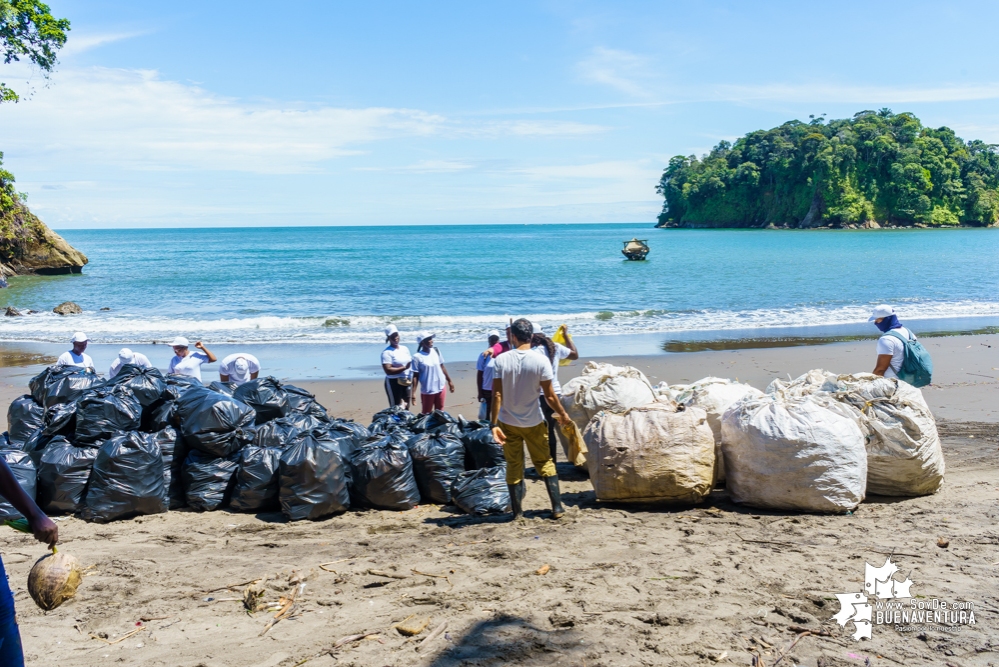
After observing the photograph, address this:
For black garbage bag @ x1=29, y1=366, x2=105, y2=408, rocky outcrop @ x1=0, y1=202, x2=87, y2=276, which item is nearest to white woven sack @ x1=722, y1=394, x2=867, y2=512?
black garbage bag @ x1=29, y1=366, x2=105, y2=408

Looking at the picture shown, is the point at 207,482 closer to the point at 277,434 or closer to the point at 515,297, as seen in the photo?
the point at 277,434

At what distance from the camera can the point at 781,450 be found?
5.03 meters

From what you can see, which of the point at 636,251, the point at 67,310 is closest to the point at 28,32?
the point at 67,310

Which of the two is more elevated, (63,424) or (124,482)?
(63,424)

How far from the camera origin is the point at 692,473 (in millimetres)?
5203

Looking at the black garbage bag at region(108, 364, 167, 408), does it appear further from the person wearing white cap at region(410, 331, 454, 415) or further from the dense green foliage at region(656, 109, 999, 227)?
the dense green foliage at region(656, 109, 999, 227)

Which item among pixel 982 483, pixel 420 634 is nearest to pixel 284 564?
pixel 420 634

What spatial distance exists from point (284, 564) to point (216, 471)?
5.13ft

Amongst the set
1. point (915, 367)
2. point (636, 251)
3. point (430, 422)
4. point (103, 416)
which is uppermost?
point (636, 251)

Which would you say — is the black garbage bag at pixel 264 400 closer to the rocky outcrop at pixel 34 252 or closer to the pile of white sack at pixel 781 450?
the pile of white sack at pixel 781 450

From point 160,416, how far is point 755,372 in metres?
9.03

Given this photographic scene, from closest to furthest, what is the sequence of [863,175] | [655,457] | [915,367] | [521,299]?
[655,457] < [915,367] < [521,299] < [863,175]

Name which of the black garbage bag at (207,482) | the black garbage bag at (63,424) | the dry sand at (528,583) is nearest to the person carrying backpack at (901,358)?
the dry sand at (528,583)

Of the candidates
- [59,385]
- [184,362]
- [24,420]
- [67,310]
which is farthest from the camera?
[67,310]
